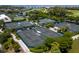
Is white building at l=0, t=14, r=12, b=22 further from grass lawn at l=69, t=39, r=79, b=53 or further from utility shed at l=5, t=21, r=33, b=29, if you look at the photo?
grass lawn at l=69, t=39, r=79, b=53

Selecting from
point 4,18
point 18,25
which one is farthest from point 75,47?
point 4,18

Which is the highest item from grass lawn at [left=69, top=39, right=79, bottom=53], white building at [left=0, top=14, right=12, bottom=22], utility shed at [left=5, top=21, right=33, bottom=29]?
white building at [left=0, top=14, right=12, bottom=22]

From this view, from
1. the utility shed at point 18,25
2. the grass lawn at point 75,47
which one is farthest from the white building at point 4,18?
the grass lawn at point 75,47

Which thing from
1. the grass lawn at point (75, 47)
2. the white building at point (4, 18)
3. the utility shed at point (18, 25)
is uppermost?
the white building at point (4, 18)

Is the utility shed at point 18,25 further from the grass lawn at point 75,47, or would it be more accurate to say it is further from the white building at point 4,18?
the grass lawn at point 75,47

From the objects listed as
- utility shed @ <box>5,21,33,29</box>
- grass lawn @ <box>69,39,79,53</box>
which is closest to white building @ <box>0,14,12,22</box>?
utility shed @ <box>5,21,33,29</box>

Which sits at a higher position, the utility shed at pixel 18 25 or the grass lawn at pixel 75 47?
the utility shed at pixel 18 25

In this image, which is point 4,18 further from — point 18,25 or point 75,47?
point 75,47

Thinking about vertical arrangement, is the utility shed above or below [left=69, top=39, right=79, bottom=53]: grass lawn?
above

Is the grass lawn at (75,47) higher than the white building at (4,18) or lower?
lower

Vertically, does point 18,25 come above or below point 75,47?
above
